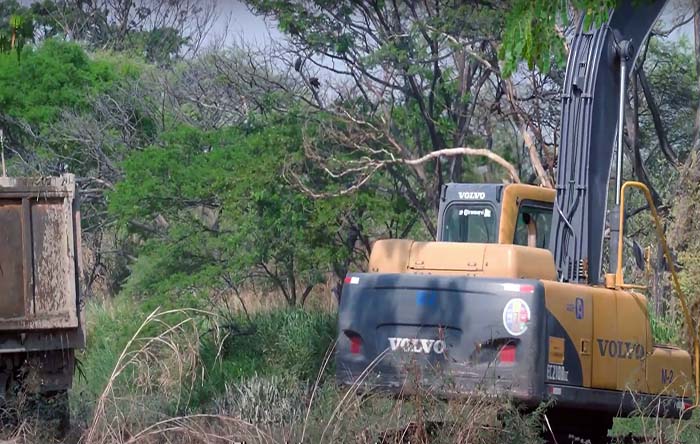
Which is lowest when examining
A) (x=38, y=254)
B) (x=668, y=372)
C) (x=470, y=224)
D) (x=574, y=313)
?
(x=668, y=372)

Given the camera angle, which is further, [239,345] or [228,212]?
[228,212]

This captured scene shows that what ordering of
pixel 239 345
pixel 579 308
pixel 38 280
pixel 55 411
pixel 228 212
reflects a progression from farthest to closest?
1. pixel 228 212
2. pixel 239 345
3. pixel 55 411
4. pixel 38 280
5. pixel 579 308

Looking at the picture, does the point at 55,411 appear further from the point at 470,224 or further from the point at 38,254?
the point at 470,224

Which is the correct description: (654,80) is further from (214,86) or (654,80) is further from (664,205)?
(214,86)

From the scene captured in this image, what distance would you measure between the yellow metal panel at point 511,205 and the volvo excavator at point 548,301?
0.05 ft

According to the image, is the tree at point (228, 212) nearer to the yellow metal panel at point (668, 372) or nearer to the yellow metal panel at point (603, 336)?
the yellow metal panel at point (668, 372)

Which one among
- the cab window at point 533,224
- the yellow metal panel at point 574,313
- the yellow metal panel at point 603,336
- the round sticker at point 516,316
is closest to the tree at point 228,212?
the cab window at point 533,224

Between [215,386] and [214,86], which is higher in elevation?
[214,86]

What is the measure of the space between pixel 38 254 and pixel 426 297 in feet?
11.8

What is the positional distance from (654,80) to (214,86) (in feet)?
33.0

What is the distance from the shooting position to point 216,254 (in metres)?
21.1

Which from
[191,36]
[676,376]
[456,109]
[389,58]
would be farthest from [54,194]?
[191,36]

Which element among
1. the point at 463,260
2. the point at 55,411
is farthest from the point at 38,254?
the point at 463,260

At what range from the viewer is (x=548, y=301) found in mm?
9406
